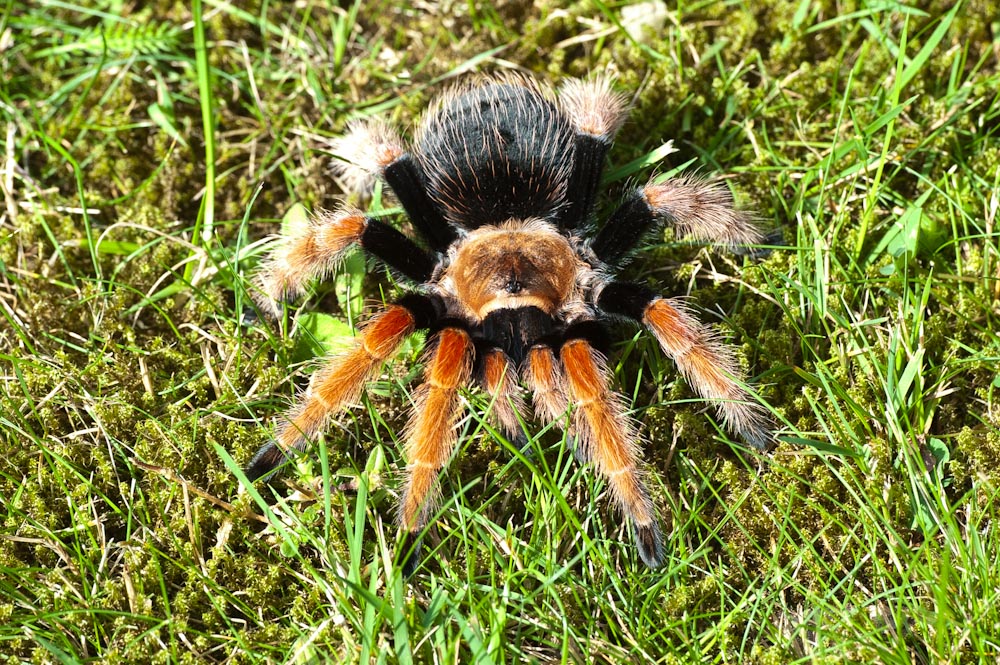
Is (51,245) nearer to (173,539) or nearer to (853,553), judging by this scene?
(173,539)

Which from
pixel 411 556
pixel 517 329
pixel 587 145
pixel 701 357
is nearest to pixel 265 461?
pixel 411 556

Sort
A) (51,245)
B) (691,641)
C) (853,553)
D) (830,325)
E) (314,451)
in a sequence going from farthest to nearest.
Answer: (51,245)
(830,325)
(314,451)
(853,553)
(691,641)

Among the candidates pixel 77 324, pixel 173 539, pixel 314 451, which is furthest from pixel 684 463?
pixel 77 324

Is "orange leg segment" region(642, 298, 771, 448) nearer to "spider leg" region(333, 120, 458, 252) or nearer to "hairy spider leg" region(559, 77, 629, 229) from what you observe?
"hairy spider leg" region(559, 77, 629, 229)

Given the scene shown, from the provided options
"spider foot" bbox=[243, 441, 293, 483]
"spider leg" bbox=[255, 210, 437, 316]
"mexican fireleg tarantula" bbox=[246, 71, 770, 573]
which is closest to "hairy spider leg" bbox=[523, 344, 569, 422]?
"mexican fireleg tarantula" bbox=[246, 71, 770, 573]

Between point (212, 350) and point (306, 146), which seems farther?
point (306, 146)

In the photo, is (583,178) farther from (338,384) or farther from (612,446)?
(338,384)
